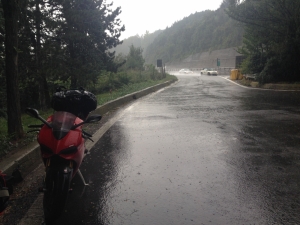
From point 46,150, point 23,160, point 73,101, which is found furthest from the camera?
point 23,160

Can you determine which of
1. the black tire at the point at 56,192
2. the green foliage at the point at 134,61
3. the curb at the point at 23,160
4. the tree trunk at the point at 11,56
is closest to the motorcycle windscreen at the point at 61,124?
the black tire at the point at 56,192

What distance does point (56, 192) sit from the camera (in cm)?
337

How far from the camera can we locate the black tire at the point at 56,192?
3367mm

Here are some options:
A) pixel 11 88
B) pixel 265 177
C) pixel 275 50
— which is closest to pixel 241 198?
pixel 265 177

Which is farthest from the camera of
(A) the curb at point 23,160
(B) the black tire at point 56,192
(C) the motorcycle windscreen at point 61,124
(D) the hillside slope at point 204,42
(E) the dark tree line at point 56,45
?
(D) the hillside slope at point 204,42

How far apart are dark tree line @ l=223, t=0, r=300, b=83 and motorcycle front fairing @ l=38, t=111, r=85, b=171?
17877mm

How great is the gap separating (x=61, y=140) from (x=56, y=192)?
0.57 metres

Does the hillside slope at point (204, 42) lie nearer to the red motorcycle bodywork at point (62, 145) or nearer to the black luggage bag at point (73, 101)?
the black luggage bag at point (73, 101)

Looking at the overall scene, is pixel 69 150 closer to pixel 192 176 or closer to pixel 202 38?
pixel 192 176

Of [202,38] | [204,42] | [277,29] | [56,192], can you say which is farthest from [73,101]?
[202,38]

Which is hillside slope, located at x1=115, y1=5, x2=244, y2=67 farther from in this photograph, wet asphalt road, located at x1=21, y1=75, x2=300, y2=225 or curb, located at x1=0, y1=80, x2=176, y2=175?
curb, located at x1=0, y1=80, x2=176, y2=175

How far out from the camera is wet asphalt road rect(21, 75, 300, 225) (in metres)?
3.51

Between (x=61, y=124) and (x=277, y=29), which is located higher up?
(x=277, y=29)

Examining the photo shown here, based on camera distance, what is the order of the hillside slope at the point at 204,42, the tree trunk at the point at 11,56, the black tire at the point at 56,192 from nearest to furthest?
the black tire at the point at 56,192
the tree trunk at the point at 11,56
the hillside slope at the point at 204,42
